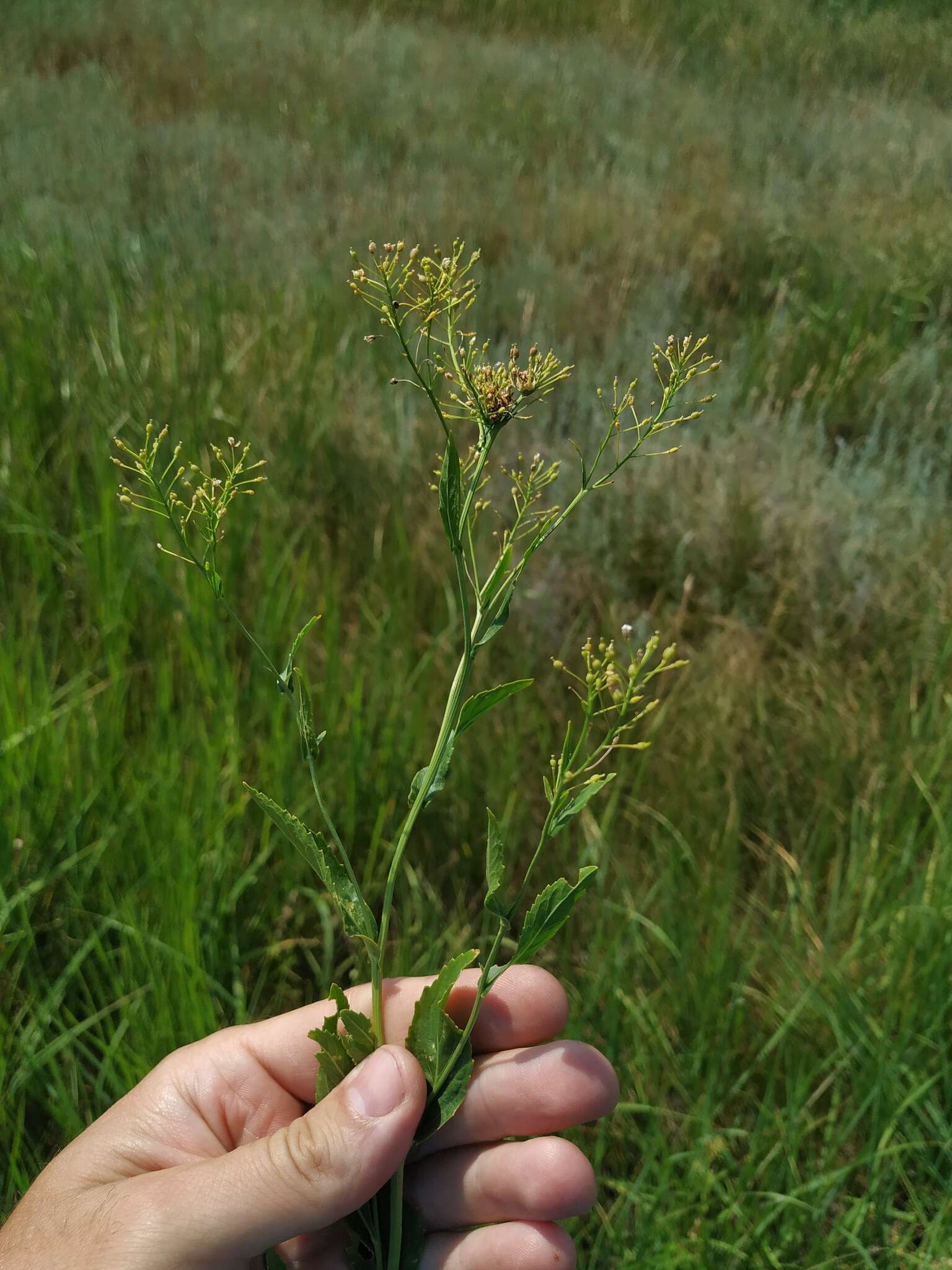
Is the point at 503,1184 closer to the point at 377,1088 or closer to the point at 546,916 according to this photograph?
the point at 377,1088

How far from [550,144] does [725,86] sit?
1705 millimetres

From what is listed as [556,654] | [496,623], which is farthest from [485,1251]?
[556,654]

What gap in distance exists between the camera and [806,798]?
2096 millimetres

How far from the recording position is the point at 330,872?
957 mm

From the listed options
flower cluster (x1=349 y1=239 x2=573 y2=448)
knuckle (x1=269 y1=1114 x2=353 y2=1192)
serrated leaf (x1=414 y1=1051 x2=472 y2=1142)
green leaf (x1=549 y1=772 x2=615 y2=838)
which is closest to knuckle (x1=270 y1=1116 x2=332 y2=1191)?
knuckle (x1=269 y1=1114 x2=353 y2=1192)

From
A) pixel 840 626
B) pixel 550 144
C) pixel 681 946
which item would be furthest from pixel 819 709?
pixel 550 144

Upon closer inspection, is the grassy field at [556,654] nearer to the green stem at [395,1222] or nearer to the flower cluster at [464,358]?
the green stem at [395,1222]

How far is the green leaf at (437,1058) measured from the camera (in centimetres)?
107

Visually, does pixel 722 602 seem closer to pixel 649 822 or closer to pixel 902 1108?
pixel 649 822

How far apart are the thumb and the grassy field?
18.7 inches

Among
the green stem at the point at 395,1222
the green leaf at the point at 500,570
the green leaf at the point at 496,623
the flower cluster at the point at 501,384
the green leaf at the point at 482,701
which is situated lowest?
the green stem at the point at 395,1222

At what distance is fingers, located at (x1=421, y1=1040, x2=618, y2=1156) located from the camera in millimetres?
1266

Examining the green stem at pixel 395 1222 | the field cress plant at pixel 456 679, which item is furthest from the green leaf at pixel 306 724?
the green stem at pixel 395 1222

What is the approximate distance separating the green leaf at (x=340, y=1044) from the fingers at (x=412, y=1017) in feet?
0.69
